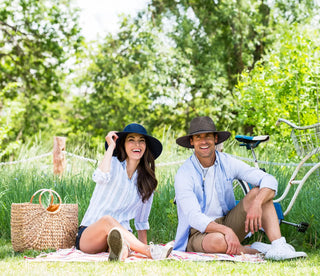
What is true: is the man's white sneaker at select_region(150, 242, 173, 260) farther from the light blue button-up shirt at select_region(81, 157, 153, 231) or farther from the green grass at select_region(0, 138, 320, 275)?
the light blue button-up shirt at select_region(81, 157, 153, 231)

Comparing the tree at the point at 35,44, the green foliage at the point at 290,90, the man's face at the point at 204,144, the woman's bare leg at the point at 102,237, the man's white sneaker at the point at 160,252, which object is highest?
the tree at the point at 35,44

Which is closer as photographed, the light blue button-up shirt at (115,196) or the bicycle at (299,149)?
the light blue button-up shirt at (115,196)

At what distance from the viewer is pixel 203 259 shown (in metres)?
3.35

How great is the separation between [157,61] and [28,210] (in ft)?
34.6

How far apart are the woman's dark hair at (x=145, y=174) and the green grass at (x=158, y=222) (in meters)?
0.28

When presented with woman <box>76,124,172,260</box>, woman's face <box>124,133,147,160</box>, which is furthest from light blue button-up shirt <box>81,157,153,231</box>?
woman's face <box>124,133,147,160</box>

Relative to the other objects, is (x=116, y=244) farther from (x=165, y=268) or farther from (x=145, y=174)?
(x=145, y=174)

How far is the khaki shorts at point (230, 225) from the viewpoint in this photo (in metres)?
3.64

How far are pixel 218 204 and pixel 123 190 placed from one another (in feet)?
2.60

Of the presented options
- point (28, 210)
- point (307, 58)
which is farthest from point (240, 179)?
point (307, 58)

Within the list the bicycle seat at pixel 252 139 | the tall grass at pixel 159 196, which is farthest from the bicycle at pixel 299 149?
the tall grass at pixel 159 196

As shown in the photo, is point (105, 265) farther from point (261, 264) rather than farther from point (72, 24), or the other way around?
point (72, 24)

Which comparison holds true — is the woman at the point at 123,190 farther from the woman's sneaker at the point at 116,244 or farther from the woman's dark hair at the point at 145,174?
the woman's sneaker at the point at 116,244

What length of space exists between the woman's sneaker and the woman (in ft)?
0.33
